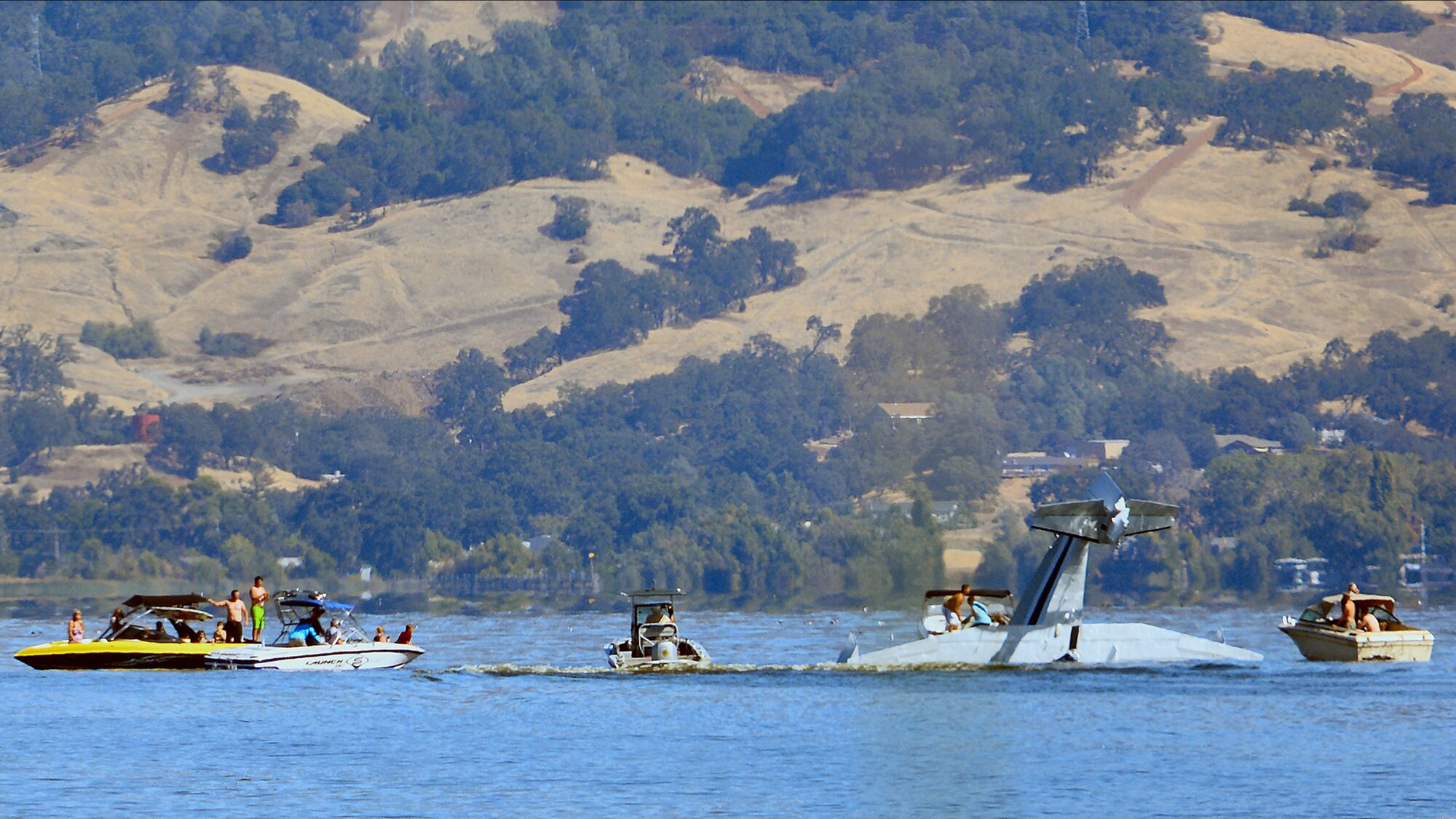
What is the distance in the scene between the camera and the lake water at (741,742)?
64.3 metres

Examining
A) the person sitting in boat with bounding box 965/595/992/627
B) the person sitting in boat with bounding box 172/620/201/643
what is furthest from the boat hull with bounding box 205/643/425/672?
the person sitting in boat with bounding box 965/595/992/627

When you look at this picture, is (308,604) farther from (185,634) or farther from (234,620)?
(185,634)

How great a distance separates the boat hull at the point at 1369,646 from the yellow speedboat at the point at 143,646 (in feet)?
136

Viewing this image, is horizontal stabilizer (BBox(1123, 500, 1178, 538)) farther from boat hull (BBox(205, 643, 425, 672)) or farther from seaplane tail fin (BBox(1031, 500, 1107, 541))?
boat hull (BBox(205, 643, 425, 672))

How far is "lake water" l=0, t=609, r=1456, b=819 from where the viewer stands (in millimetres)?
64312

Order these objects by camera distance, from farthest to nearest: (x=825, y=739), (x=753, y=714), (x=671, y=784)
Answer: (x=753, y=714), (x=825, y=739), (x=671, y=784)

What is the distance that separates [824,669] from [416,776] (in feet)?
78.6

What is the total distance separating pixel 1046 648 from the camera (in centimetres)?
8462

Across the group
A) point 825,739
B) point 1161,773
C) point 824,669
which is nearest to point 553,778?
point 825,739

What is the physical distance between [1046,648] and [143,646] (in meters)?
34.2

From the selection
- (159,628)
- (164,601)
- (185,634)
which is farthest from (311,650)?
(159,628)

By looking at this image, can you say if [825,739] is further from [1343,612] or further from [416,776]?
[1343,612]

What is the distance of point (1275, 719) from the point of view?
7894 cm

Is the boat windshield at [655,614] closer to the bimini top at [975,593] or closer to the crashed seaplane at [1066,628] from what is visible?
the crashed seaplane at [1066,628]
